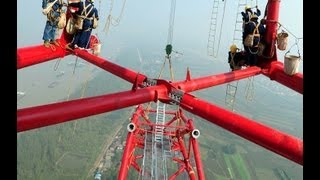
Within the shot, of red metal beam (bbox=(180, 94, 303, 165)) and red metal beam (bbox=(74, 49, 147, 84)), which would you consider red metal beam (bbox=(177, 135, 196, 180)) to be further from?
red metal beam (bbox=(180, 94, 303, 165))

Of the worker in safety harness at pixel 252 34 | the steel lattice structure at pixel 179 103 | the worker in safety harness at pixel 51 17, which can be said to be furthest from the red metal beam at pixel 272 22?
the worker in safety harness at pixel 51 17

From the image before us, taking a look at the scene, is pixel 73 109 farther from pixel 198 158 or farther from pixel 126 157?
pixel 198 158

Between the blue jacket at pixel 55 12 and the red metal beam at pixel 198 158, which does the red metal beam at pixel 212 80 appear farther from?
the blue jacket at pixel 55 12

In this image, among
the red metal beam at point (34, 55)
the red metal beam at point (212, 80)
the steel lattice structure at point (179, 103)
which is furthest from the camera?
the red metal beam at point (34, 55)

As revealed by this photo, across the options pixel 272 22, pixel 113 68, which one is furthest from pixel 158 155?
pixel 272 22

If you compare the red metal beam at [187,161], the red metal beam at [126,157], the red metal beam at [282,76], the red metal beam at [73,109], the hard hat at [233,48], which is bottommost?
the red metal beam at [187,161]

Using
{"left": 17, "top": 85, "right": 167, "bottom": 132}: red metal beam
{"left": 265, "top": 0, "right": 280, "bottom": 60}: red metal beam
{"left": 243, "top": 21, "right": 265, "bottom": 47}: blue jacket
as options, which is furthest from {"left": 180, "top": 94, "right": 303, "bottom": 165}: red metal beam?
{"left": 265, "top": 0, "right": 280, "bottom": 60}: red metal beam

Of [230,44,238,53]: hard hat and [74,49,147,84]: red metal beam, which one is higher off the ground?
[230,44,238,53]: hard hat
